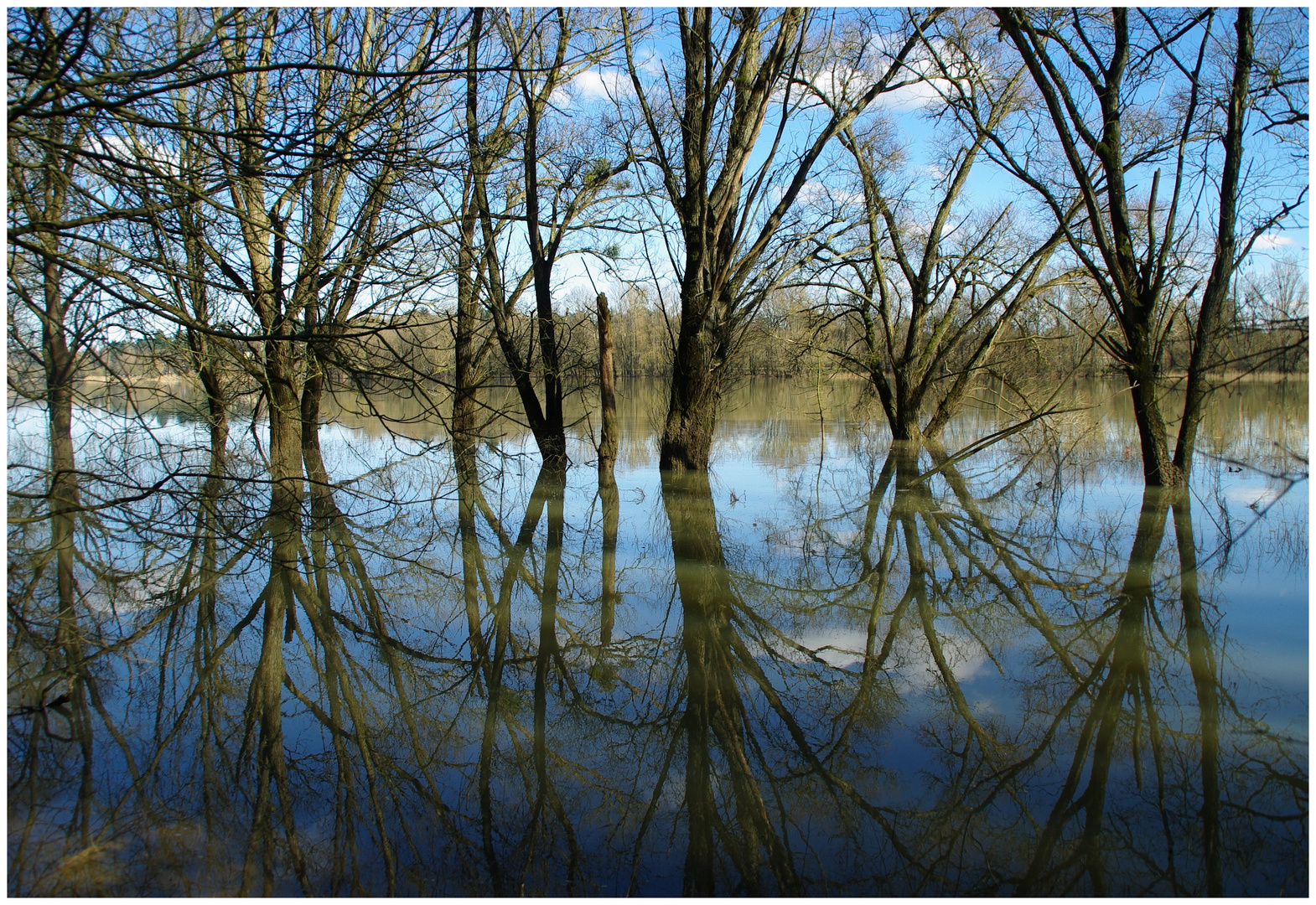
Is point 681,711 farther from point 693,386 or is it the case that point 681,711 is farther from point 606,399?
point 606,399

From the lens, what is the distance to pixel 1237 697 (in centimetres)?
394

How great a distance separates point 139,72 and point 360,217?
1906 mm

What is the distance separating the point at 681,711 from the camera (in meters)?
3.97

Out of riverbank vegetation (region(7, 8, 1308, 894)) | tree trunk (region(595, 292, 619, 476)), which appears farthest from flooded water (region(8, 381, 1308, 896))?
tree trunk (region(595, 292, 619, 476))

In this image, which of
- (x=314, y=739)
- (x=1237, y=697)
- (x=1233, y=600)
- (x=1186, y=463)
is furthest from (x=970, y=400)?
(x=314, y=739)

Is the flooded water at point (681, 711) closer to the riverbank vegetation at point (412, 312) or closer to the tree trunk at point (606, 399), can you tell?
the riverbank vegetation at point (412, 312)

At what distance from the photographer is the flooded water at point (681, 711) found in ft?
9.12

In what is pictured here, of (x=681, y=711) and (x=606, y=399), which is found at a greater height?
(x=606, y=399)

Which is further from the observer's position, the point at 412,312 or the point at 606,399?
the point at 606,399

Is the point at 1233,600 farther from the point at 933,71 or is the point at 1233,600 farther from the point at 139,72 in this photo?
the point at 933,71

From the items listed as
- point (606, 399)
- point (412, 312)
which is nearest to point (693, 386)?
point (606, 399)

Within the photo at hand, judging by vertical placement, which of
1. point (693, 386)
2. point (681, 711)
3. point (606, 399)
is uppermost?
point (693, 386)

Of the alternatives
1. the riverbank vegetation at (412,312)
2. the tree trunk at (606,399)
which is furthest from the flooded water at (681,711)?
the tree trunk at (606,399)

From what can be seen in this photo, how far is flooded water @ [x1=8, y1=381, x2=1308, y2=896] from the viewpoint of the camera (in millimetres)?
2779
